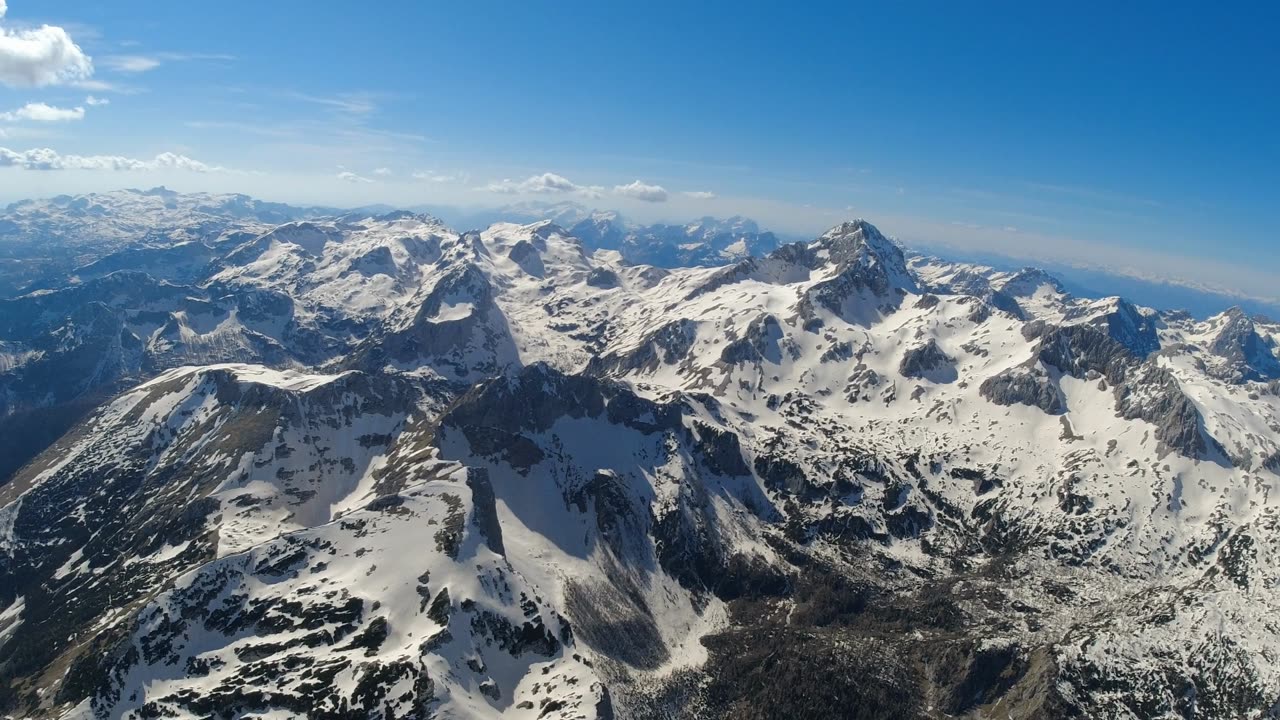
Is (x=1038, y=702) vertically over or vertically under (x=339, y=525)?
under

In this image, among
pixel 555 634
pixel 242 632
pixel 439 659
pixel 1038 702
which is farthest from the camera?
pixel 1038 702

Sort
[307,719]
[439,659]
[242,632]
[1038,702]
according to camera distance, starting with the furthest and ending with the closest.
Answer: [1038,702] → [242,632] → [439,659] → [307,719]

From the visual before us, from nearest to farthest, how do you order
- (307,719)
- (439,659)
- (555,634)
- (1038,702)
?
(307,719) < (439,659) < (555,634) < (1038,702)

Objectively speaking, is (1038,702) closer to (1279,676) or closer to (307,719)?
(1279,676)

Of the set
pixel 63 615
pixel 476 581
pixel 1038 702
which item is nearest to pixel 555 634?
pixel 476 581

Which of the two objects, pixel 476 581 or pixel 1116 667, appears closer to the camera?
pixel 476 581

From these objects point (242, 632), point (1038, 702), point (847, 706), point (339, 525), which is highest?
point (339, 525)

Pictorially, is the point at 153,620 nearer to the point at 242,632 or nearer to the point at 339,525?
the point at 242,632

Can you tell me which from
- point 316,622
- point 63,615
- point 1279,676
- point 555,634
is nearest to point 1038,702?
point 1279,676

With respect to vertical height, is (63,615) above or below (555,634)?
below
